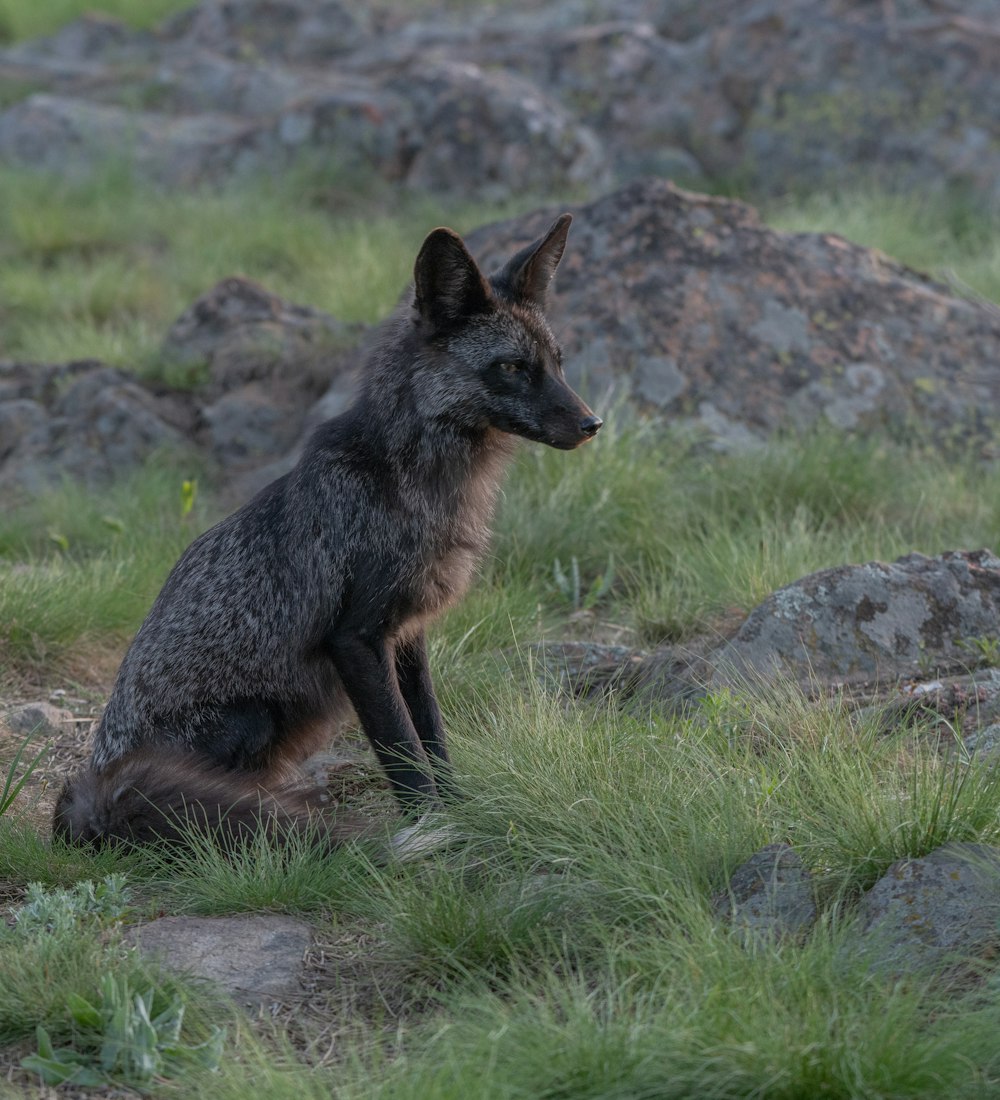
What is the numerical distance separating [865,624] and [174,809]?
8.35 feet

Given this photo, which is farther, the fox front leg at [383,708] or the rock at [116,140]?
the rock at [116,140]

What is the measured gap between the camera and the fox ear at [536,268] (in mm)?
4426

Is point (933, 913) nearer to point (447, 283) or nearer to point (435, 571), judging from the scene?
point (435, 571)

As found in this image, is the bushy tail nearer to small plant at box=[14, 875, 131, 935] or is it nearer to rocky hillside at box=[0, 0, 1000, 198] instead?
small plant at box=[14, 875, 131, 935]

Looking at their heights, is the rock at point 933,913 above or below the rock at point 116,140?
below

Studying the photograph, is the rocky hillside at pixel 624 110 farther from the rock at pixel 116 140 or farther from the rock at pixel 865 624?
the rock at pixel 865 624

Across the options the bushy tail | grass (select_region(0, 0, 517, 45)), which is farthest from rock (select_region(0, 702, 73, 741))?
grass (select_region(0, 0, 517, 45))

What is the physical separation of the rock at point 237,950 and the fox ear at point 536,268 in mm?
2185

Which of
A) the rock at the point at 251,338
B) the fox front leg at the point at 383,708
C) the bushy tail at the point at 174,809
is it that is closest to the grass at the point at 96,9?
the rock at the point at 251,338

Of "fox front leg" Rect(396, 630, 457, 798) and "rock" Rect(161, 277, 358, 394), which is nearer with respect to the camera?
"fox front leg" Rect(396, 630, 457, 798)

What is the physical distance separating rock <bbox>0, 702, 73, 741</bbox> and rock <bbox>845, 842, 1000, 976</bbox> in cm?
311

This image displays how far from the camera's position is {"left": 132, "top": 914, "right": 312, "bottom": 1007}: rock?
3219 mm

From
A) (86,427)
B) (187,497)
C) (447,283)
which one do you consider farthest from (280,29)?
(447,283)

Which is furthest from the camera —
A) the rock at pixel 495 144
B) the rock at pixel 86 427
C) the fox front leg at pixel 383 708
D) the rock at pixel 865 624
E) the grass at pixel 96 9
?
the grass at pixel 96 9
